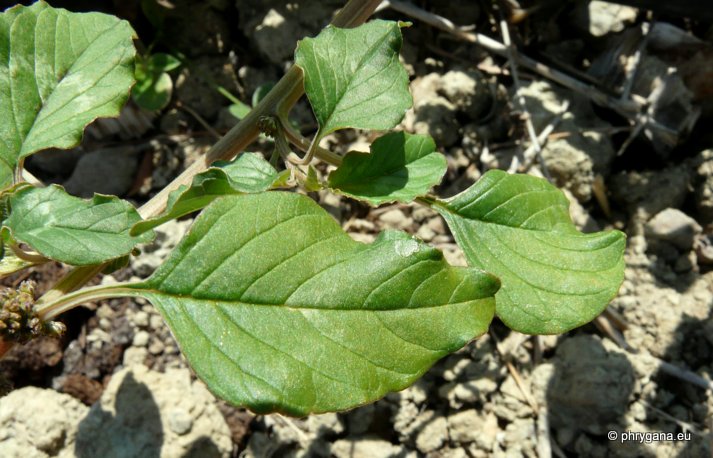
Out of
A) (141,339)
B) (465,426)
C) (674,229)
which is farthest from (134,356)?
(674,229)

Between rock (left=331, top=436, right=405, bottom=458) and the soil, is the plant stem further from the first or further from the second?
rock (left=331, top=436, right=405, bottom=458)

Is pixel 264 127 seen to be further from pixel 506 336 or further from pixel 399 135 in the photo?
pixel 506 336

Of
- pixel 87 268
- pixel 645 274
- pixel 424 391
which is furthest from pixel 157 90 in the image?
pixel 645 274

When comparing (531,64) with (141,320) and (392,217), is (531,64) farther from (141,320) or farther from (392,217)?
→ (141,320)

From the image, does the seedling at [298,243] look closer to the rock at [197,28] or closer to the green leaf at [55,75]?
the green leaf at [55,75]

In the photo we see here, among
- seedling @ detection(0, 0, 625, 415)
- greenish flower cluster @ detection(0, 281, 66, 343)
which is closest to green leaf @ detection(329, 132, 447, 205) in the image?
seedling @ detection(0, 0, 625, 415)

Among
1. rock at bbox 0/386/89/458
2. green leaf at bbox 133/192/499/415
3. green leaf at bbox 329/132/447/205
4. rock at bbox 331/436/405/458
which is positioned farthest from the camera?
rock at bbox 331/436/405/458
